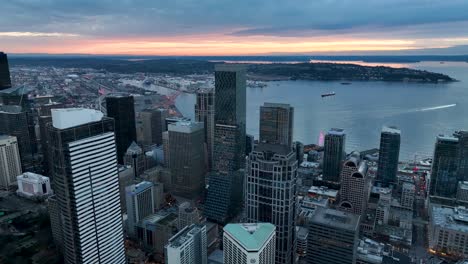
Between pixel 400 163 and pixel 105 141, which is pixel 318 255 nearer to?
pixel 105 141

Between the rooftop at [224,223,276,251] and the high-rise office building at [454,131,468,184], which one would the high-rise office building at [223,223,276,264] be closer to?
the rooftop at [224,223,276,251]

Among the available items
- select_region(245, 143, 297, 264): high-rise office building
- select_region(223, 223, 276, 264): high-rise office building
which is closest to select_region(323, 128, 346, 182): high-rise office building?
select_region(245, 143, 297, 264): high-rise office building

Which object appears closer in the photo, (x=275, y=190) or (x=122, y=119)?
(x=275, y=190)

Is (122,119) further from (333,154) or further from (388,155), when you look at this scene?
(388,155)

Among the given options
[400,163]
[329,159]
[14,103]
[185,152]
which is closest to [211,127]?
[185,152]

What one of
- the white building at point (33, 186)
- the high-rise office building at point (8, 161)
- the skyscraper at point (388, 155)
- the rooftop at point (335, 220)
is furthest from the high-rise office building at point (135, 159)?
the skyscraper at point (388, 155)

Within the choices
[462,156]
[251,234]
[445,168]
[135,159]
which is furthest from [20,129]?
[462,156]

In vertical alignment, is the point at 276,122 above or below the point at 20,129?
above

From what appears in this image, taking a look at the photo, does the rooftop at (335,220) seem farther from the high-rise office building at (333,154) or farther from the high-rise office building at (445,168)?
the high-rise office building at (445,168)
